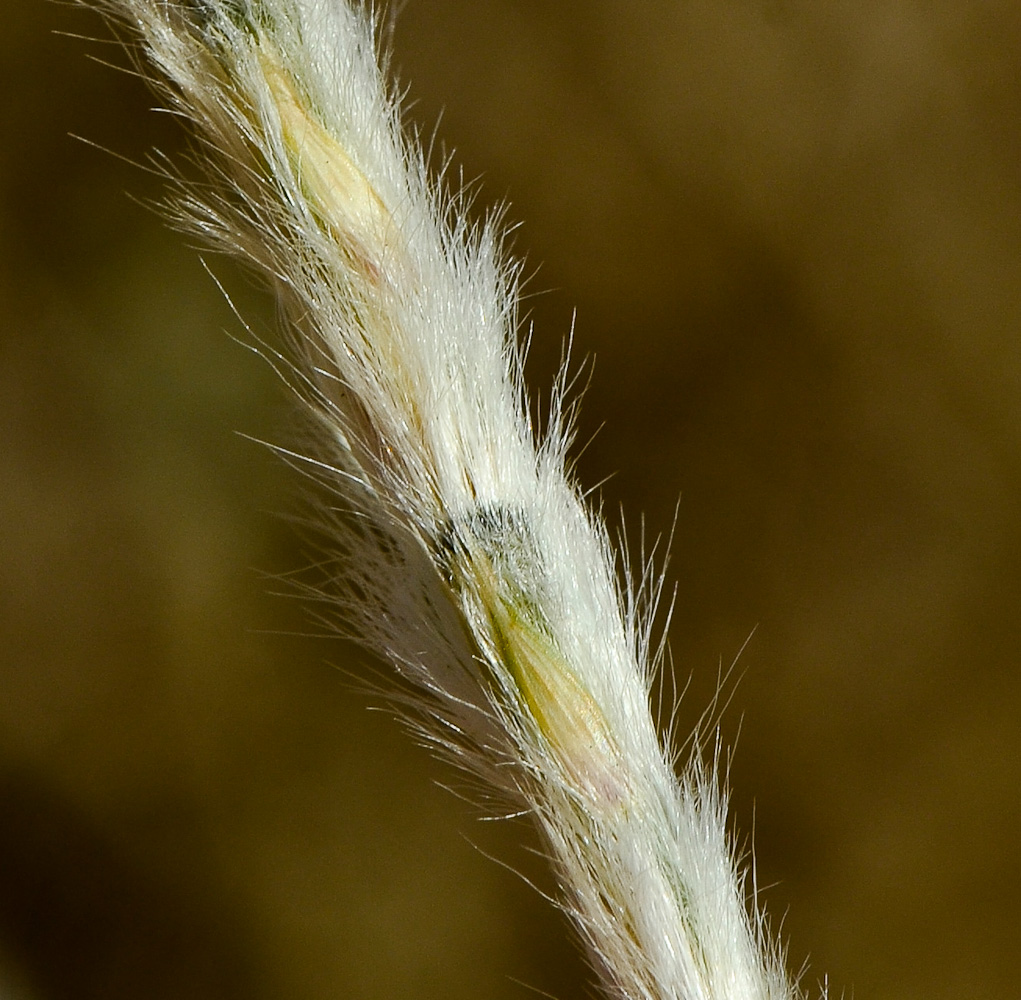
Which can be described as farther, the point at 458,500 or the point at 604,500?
the point at 604,500

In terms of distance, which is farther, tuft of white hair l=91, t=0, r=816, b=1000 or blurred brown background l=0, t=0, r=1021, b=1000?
blurred brown background l=0, t=0, r=1021, b=1000

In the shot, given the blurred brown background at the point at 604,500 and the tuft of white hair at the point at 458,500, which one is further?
the blurred brown background at the point at 604,500

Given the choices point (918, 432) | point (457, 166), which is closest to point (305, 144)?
point (457, 166)

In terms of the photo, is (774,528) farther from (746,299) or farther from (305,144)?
(305,144)
